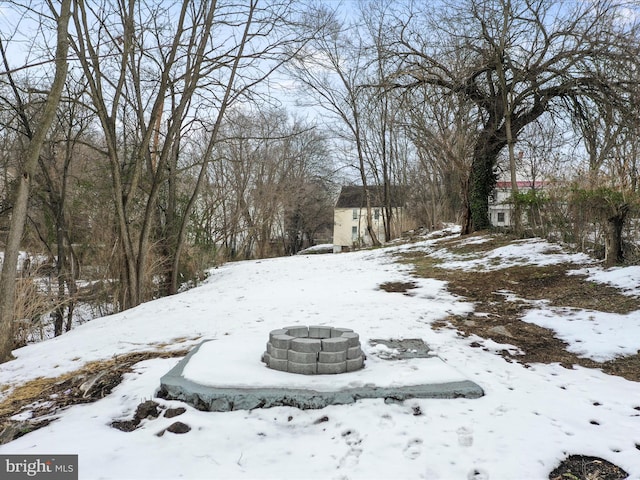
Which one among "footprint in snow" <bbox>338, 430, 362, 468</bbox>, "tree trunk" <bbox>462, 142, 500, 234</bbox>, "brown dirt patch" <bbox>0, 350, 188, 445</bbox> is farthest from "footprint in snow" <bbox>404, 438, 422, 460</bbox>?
"tree trunk" <bbox>462, 142, 500, 234</bbox>

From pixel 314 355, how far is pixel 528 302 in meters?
3.82

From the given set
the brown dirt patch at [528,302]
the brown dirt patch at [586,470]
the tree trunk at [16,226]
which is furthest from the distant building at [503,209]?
the tree trunk at [16,226]

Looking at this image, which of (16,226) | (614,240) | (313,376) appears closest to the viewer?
(313,376)

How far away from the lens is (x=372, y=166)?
922 inches

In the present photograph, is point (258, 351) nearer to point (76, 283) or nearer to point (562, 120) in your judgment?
point (76, 283)

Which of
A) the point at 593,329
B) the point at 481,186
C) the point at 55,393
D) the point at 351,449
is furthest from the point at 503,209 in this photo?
the point at 55,393

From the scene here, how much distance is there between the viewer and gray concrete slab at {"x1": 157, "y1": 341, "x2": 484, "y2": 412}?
2.54 m

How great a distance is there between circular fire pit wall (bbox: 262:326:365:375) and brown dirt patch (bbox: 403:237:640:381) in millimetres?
1528

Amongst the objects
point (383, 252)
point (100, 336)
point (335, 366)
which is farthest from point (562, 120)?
point (100, 336)

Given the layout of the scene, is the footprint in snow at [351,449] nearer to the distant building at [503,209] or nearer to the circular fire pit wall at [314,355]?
the circular fire pit wall at [314,355]

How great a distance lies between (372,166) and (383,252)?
1154 cm

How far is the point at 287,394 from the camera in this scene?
2580mm

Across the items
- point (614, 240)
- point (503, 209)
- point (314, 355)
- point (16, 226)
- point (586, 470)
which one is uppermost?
point (503, 209)

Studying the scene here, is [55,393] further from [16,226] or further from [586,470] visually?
[586,470]
